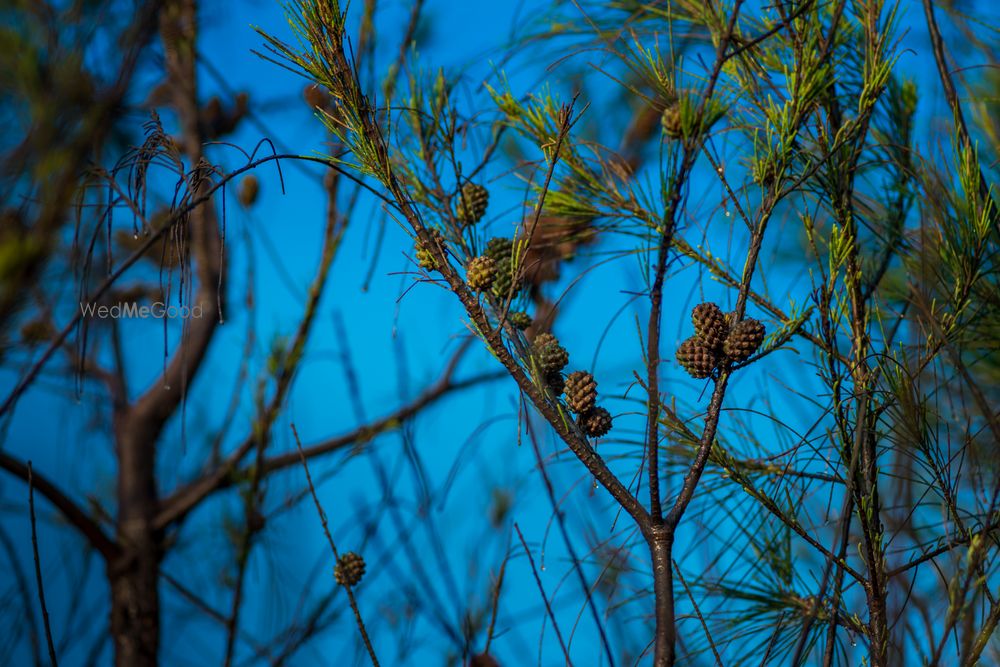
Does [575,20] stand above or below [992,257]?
above

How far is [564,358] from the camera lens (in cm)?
28

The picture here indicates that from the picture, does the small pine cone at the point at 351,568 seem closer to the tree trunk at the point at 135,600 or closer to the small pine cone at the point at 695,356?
the small pine cone at the point at 695,356

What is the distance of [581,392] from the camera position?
268 mm

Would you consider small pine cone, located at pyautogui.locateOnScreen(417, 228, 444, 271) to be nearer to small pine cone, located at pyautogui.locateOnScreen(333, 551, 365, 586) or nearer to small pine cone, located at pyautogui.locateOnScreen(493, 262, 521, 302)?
small pine cone, located at pyautogui.locateOnScreen(493, 262, 521, 302)

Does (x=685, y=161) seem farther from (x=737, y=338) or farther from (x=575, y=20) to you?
(x=575, y=20)

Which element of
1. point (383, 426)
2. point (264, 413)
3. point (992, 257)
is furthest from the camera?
point (383, 426)

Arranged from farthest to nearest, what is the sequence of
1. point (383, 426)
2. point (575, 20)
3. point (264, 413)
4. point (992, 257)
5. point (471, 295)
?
point (383, 426), point (264, 413), point (575, 20), point (992, 257), point (471, 295)

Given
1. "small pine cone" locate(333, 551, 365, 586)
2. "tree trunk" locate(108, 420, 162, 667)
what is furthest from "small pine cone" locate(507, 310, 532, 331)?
"tree trunk" locate(108, 420, 162, 667)

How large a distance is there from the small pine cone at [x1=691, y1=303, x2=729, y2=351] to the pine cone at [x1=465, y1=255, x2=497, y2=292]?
6cm

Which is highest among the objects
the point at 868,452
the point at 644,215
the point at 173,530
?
the point at 173,530

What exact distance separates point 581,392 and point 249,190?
465 mm

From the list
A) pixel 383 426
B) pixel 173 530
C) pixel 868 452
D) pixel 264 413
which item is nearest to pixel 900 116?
pixel 868 452

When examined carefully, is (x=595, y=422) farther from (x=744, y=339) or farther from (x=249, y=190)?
(x=249, y=190)

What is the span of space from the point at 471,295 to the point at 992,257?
0.23m
